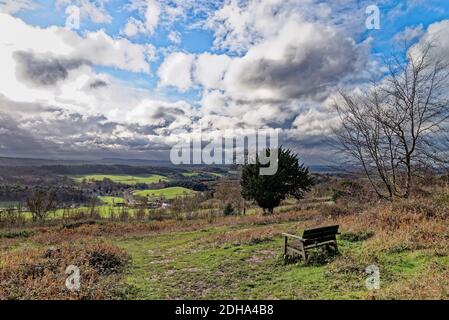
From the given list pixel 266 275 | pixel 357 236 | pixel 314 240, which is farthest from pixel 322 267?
pixel 357 236

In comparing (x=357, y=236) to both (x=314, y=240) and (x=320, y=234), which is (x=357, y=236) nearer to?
(x=320, y=234)

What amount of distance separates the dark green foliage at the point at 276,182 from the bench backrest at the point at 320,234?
23.7m

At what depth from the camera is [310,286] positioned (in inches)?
318

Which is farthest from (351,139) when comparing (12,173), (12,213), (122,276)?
(12,173)

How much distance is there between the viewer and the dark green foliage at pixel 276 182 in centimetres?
3516

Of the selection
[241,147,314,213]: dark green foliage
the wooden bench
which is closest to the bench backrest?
the wooden bench

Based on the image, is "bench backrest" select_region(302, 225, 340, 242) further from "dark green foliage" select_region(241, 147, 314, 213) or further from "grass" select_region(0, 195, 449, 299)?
"dark green foliage" select_region(241, 147, 314, 213)

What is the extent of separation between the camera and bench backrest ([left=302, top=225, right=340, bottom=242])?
34.9 ft

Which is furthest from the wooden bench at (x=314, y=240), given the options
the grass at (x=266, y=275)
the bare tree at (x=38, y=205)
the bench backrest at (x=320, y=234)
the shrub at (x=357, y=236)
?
the bare tree at (x=38, y=205)

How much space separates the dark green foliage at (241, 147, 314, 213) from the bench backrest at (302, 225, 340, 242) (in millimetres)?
23724

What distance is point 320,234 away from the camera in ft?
35.8

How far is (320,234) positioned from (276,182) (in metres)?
24.6

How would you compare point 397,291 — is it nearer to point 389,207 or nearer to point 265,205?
point 389,207

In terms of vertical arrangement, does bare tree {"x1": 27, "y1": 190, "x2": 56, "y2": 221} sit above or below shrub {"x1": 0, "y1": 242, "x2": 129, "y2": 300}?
below
